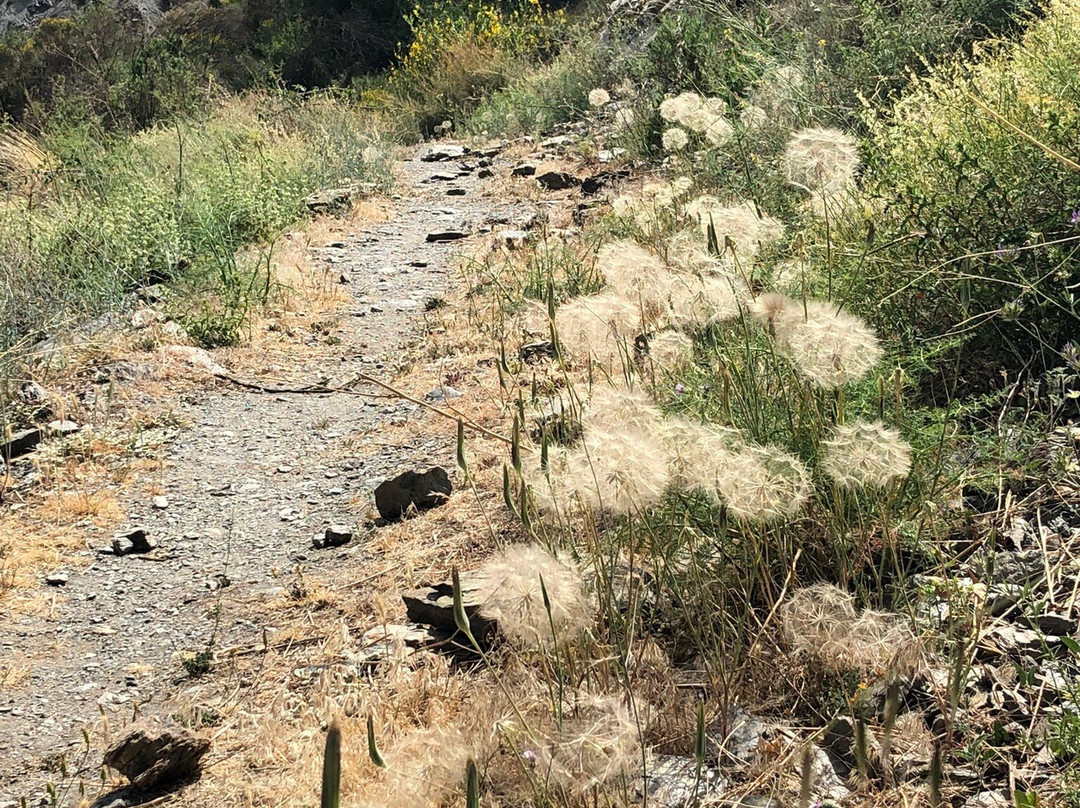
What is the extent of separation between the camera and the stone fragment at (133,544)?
4.16 metres

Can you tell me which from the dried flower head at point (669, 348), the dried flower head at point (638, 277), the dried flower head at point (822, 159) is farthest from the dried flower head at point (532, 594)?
the dried flower head at point (822, 159)

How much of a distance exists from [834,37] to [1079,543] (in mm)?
6185

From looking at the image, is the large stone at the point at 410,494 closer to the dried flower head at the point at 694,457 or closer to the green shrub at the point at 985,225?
the green shrub at the point at 985,225

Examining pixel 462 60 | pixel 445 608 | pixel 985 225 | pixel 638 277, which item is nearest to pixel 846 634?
pixel 638 277

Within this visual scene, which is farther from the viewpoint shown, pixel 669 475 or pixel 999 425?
pixel 999 425

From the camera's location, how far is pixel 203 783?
106 inches

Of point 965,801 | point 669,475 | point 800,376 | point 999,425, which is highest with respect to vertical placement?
point 669,475

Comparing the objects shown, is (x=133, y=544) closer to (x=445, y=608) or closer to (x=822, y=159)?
(x=445, y=608)

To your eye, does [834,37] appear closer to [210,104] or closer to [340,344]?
[340,344]

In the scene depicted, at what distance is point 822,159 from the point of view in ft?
8.59

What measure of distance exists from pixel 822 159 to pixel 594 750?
1.57 m

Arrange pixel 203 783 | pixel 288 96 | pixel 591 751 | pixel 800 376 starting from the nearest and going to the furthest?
pixel 591 751
pixel 800 376
pixel 203 783
pixel 288 96

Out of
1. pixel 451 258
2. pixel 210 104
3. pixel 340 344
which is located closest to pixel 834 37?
pixel 451 258

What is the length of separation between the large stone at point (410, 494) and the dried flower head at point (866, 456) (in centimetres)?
209
